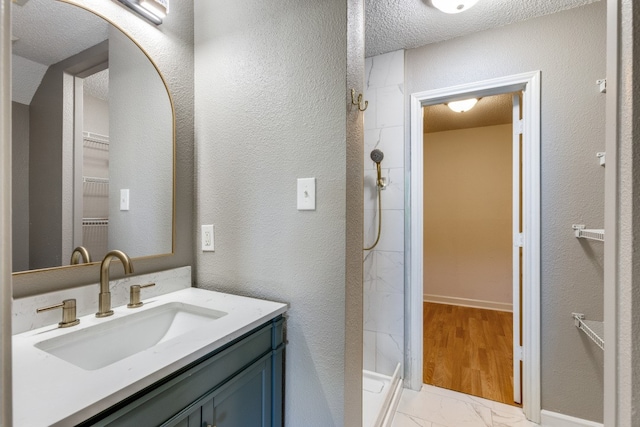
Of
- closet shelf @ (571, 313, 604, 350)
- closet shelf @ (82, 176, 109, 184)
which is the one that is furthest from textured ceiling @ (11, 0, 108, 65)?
closet shelf @ (571, 313, 604, 350)

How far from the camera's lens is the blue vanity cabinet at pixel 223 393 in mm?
619

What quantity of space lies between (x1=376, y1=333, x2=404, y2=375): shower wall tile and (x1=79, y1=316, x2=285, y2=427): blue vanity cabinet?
1177mm

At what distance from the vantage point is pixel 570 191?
163 cm

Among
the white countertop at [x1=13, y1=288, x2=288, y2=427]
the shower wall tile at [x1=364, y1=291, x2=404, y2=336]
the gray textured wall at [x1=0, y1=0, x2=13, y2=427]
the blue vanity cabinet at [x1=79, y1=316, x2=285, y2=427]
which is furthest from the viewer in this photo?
the shower wall tile at [x1=364, y1=291, x2=404, y2=336]

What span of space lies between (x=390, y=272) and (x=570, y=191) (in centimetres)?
116

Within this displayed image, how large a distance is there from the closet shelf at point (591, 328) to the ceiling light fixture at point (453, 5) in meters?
1.80

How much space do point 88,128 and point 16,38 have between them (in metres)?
0.29

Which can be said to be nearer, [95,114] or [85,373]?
[85,373]

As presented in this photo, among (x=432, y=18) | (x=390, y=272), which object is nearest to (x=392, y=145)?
(x=432, y=18)

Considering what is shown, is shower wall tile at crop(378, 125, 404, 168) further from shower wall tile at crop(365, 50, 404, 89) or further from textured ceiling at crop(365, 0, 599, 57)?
textured ceiling at crop(365, 0, 599, 57)

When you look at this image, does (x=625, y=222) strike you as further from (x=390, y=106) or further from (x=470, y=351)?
(x=470, y=351)

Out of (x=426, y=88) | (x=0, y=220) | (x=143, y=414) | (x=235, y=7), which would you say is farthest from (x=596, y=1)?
(x=143, y=414)

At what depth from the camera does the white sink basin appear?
0.84m

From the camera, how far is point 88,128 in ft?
3.37
